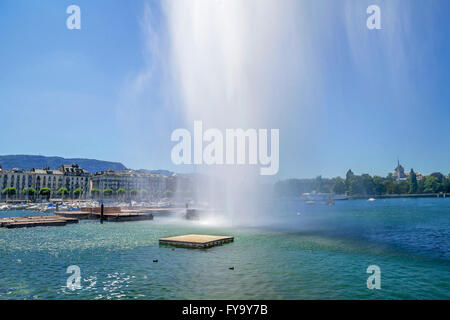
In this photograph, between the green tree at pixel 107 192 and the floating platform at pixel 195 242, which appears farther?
the green tree at pixel 107 192

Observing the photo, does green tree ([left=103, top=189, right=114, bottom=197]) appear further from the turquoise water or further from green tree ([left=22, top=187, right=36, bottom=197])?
the turquoise water

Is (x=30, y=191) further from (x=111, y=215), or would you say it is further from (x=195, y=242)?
(x=195, y=242)

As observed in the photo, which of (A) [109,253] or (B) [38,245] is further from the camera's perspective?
(B) [38,245]

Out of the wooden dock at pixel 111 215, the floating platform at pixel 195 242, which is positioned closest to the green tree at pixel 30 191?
the wooden dock at pixel 111 215

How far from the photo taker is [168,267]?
24.5m

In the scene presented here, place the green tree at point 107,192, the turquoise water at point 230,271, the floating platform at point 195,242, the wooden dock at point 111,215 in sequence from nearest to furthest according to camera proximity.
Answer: the turquoise water at point 230,271 < the floating platform at point 195,242 < the wooden dock at point 111,215 < the green tree at point 107,192

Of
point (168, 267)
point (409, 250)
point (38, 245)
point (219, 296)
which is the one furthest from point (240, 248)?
point (38, 245)

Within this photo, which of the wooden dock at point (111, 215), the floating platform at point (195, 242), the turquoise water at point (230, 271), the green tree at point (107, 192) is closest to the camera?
the turquoise water at point (230, 271)

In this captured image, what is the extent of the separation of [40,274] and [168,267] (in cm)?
889

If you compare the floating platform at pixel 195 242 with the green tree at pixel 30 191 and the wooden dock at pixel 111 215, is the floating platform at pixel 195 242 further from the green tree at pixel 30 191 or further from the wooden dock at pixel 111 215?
the green tree at pixel 30 191

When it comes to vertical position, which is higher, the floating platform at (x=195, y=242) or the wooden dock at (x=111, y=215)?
the floating platform at (x=195, y=242)

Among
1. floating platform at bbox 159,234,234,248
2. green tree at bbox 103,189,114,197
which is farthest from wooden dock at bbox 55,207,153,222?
green tree at bbox 103,189,114,197
